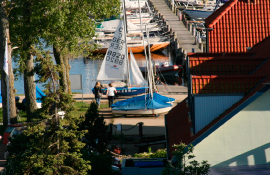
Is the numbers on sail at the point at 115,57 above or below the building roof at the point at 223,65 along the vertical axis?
below

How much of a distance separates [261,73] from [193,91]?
2.70m

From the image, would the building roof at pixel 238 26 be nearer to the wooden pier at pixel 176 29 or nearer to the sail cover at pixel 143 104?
the sail cover at pixel 143 104

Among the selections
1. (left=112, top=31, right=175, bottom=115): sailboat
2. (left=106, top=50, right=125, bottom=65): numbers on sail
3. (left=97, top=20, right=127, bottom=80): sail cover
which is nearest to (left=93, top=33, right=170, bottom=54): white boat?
(left=97, top=20, right=127, bottom=80): sail cover

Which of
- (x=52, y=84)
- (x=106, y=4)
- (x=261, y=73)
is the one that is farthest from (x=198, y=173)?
(x=106, y=4)

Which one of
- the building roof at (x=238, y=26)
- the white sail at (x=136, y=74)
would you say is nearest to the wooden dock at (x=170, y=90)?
the white sail at (x=136, y=74)

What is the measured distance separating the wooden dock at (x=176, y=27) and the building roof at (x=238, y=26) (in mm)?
28834

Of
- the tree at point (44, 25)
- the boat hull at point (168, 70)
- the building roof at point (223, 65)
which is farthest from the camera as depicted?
the boat hull at point (168, 70)

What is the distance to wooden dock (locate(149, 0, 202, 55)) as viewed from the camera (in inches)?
2040

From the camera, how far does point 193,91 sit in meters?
11.8

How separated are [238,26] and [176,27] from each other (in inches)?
1680

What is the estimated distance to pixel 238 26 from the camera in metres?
19.0

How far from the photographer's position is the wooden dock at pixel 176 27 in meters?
51.8

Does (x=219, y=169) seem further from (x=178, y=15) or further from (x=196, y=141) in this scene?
(x=178, y=15)

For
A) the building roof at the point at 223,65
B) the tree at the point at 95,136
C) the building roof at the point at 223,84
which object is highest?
the building roof at the point at 223,65
